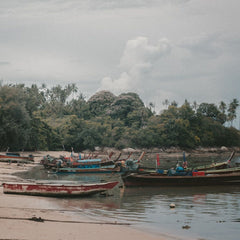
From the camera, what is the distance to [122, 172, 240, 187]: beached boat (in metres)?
24.9

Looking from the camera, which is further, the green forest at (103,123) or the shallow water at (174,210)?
the green forest at (103,123)

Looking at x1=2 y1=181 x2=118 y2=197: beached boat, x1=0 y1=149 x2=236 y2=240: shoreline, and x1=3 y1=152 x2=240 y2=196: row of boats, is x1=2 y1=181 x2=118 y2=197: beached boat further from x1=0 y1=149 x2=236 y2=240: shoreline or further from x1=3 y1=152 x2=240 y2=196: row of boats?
x1=0 y1=149 x2=236 y2=240: shoreline

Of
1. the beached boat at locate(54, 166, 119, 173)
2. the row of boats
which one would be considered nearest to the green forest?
the beached boat at locate(54, 166, 119, 173)

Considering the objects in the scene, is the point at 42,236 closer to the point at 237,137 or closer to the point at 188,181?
the point at 188,181

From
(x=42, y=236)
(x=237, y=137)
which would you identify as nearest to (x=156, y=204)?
(x=42, y=236)

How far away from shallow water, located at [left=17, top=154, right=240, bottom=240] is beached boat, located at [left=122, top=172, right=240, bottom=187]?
1.09m

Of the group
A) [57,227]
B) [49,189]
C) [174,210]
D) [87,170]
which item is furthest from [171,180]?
[57,227]

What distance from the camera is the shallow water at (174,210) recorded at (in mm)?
12648

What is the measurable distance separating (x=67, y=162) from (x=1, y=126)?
19338mm

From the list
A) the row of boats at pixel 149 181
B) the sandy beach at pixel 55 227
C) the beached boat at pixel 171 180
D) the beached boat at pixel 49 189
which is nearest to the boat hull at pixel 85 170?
the row of boats at pixel 149 181

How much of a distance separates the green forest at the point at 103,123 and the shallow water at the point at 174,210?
122 feet

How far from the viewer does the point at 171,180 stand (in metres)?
24.9

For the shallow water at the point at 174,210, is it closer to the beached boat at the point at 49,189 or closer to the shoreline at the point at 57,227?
the beached boat at the point at 49,189

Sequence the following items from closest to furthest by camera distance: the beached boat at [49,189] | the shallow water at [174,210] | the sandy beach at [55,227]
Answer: the sandy beach at [55,227] < the shallow water at [174,210] < the beached boat at [49,189]
